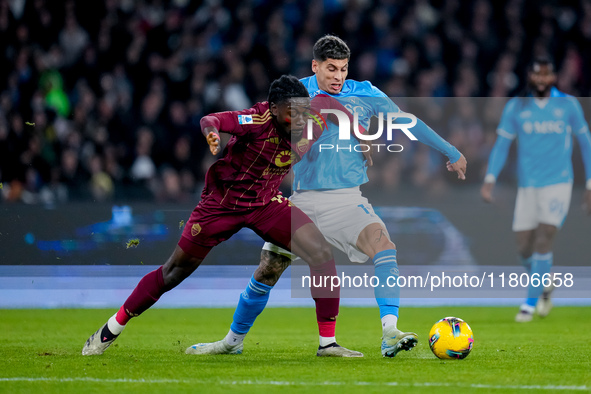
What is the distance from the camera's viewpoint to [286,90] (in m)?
5.51

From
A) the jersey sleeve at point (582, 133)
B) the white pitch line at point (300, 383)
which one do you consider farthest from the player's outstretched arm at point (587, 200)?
the white pitch line at point (300, 383)

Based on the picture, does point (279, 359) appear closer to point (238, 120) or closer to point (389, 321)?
point (389, 321)

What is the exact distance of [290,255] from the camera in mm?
5793

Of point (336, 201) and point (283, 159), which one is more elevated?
point (283, 159)

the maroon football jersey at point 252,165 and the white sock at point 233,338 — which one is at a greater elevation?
the maroon football jersey at point 252,165

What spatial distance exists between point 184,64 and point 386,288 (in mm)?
7854

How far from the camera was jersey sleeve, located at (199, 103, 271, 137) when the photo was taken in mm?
5191

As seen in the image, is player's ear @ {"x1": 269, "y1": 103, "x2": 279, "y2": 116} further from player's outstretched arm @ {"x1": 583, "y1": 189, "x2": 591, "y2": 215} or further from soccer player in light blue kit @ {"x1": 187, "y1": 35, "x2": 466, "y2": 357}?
player's outstretched arm @ {"x1": 583, "y1": 189, "x2": 591, "y2": 215}

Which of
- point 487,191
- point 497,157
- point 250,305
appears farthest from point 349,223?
point 497,157

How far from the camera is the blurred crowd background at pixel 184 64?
11.0m

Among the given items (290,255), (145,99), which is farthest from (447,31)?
(290,255)

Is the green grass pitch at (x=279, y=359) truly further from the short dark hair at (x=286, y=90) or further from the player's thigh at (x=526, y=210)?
the short dark hair at (x=286, y=90)

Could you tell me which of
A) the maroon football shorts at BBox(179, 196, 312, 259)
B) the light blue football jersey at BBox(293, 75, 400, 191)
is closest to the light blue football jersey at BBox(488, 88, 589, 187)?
the light blue football jersey at BBox(293, 75, 400, 191)

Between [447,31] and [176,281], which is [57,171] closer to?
[176,281]
